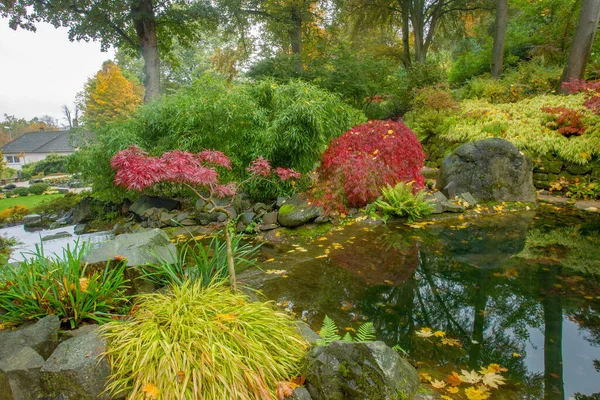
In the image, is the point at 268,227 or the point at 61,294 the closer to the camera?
the point at 61,294

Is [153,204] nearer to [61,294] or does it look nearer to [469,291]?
[61,294]

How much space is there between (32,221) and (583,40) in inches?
617

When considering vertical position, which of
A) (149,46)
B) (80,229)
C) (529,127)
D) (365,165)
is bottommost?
(80,229)

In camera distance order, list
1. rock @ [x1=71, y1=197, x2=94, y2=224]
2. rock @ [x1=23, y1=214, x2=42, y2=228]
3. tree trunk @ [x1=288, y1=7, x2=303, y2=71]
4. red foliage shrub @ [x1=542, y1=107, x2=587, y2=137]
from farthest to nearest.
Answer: tree trunk @ [x1=288, y1=7, x2=303, y2=71]
rock @ [x1=23, y1=214, x2=42, y2=228]
rock @ [x1=71, y1=197, x2=94, y2=224]
red foliage shrub @ [x1=542, y1=107, x2=587, y2=137]

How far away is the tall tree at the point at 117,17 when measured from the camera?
1012cm

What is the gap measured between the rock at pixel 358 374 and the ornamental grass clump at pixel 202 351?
224 mm

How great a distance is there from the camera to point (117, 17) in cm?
1089

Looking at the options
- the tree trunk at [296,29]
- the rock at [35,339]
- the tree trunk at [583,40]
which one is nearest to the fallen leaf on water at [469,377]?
the rock at [35,339]

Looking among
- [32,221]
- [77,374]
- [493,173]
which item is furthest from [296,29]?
[77,374]

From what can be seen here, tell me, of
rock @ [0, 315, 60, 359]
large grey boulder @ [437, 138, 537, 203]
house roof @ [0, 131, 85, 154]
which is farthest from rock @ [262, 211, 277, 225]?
house roof @ [0, 131, 85, 154]

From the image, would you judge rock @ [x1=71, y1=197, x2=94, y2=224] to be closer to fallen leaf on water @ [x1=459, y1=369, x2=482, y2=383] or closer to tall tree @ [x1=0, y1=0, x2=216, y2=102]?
tall tree @ [x1=0, y1=0, x2=216, y2=102]

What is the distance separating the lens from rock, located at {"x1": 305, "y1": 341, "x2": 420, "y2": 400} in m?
1.84

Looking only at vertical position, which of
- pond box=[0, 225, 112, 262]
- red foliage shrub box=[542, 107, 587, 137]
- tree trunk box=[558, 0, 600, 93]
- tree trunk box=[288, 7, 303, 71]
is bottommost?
pond box=[0, 225, 112, 262]

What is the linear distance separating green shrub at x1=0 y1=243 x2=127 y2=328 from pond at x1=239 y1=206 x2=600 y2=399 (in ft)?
5.03
